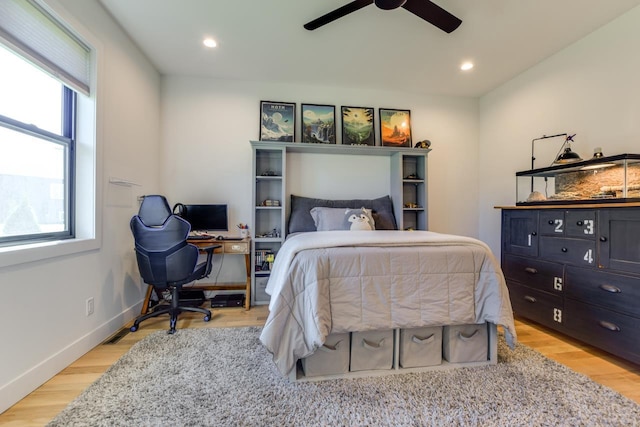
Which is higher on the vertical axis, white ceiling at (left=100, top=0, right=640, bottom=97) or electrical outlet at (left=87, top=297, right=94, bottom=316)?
white ceiling at (left=100, top=0, right=640, bottom=97)

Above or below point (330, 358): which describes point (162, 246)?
above

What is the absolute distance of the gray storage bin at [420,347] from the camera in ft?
5.35

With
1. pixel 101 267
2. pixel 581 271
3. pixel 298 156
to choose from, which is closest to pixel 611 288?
pixel 581 271

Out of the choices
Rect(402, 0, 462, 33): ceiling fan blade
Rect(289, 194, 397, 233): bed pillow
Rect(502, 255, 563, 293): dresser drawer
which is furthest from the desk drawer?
Rect(502, 255, 563, 293): dresser drawer

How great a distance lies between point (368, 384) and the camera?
1510mm

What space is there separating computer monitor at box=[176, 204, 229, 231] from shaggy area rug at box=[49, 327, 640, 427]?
1.51 meters

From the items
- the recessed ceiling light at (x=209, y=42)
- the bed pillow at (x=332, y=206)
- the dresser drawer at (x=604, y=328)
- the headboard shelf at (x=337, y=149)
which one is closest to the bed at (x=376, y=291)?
the dresser drawer at (x=604, y=328)

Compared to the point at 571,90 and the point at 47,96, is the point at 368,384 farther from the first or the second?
the point at 571,90

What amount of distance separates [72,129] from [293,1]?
1.92m

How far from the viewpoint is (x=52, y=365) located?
62.1 inches

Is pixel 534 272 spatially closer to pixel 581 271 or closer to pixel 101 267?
pixel 581 271

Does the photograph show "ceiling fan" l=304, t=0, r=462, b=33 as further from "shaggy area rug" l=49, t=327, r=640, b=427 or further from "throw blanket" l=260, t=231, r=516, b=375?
"shaggy area rug" l=49, t=327, r=640, b=427

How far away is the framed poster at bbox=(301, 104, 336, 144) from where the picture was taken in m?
3.32

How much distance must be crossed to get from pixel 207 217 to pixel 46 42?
6.08ft
